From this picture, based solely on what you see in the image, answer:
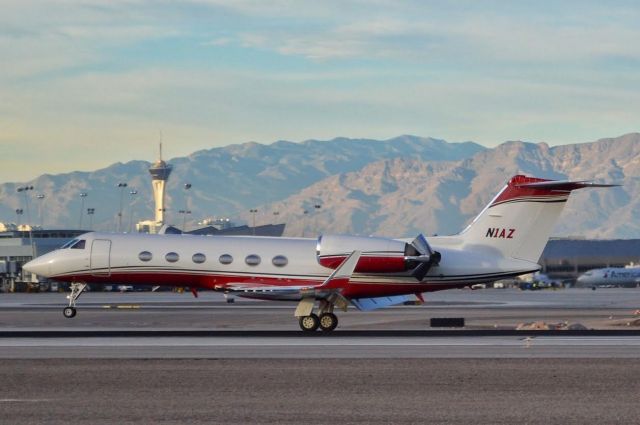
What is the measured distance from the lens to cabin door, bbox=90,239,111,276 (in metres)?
43.6

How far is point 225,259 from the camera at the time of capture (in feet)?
138

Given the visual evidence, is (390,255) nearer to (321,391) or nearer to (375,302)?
(375,302)

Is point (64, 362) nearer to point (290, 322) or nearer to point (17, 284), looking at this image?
point (290, 322)

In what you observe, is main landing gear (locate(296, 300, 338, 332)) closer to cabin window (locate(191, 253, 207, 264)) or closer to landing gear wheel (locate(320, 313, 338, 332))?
landing gear wheel (locate(320, 313, 338, 332))

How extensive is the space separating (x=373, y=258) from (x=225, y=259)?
18.2ft

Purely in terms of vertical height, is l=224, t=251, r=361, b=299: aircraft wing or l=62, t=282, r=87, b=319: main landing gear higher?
l=224, t=251, r=361, b=299: aircraft wing

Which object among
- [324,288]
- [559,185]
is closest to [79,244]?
[324,288]

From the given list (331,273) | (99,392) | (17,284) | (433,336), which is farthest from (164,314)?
(17,284)

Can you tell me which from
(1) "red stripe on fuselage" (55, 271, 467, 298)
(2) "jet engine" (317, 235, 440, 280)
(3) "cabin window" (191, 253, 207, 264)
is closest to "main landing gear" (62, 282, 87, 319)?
(1) "red stripe on fuselage" (55, 271, 467, 298)

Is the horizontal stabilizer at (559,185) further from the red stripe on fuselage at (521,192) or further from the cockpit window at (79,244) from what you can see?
the cockpit window at (79,244)

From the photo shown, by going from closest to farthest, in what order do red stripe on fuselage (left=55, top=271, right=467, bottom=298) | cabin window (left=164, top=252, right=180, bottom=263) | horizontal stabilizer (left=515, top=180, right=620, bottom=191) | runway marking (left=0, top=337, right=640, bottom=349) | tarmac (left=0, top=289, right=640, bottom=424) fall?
tarmac (left=0, top=289, right=640, bottom=424)
runway marking (left=0, top=337, right=640, bottom=349)
horizontal stabilizer (left=515, top=180, right=620, bottom=191)
red stripe on fuselage (left=55, top=271, right=467, bottom=298)
cabin window (left=164, top=252, right=180, bottom=263)

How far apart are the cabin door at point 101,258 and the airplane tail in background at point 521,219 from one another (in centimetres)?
1367

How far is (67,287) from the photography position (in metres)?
128

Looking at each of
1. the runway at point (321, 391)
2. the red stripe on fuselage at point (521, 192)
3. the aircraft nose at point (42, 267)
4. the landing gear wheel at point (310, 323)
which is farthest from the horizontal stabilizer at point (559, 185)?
the aircraft nose at point (42, 267)
